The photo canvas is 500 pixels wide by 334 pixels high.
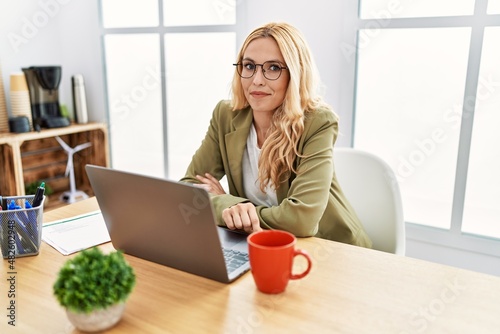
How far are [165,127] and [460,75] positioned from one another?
1.81m

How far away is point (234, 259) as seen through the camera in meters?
1.02

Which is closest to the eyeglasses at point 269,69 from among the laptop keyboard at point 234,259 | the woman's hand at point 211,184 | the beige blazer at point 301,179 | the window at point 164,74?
the beige blazer at point 301,179

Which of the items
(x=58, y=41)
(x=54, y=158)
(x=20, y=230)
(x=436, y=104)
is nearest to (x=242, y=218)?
(x=20, y=230)

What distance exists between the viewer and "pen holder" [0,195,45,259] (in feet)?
3.39

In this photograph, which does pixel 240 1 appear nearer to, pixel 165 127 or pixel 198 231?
pixel 165 127

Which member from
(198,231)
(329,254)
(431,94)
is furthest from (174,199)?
(431,94)

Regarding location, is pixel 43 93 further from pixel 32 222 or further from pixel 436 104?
pixel 436 104

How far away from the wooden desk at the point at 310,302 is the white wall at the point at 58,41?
7.61ft

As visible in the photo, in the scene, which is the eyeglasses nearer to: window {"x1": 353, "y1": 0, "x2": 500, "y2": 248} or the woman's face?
the woman's face

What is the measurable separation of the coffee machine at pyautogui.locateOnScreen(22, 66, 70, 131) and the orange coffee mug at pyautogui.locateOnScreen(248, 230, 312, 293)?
95.2 inches

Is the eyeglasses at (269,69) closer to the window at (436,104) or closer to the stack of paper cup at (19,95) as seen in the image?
the window at (436,104)

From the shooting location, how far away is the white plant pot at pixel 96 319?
0.74 metres

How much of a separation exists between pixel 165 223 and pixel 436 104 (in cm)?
157

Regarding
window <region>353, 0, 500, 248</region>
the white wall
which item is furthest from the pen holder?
the white wall
